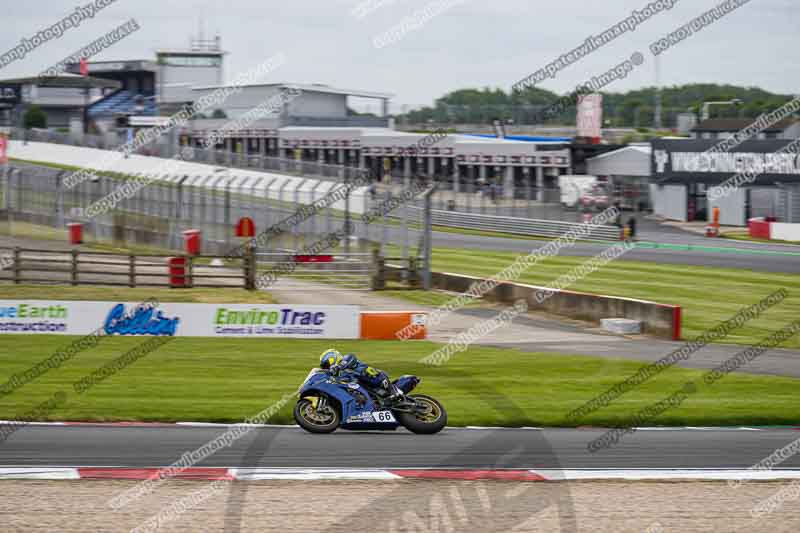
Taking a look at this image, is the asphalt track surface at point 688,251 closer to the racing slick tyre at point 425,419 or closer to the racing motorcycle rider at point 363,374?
the racing slick tyre at point 425,419

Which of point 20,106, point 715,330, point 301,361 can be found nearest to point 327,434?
point 301,361

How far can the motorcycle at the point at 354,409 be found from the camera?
13.5 metres

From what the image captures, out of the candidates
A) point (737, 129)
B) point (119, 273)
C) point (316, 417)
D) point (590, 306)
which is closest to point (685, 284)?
point (590, 306)

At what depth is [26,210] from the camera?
4197 centimetres

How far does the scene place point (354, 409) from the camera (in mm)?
13484

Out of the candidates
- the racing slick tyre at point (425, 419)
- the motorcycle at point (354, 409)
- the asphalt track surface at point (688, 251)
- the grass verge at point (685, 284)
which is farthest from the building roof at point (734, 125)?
the motorcycle at point (354, 409)

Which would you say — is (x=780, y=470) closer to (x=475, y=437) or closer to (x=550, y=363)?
(x=475, y=437)

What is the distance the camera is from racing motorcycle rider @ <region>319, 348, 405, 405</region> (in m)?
13.5

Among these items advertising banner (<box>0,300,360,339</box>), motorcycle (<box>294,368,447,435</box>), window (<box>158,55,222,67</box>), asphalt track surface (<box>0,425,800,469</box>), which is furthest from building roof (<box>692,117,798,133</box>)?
motorcycle (<box>294,368,447,435</box>)

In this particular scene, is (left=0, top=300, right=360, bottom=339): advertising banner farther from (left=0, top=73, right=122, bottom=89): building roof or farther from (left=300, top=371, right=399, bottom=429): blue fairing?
(left=0, top=73, right=122, bottom=89): building roof

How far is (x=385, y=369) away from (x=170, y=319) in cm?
567

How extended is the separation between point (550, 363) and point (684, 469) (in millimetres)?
7522

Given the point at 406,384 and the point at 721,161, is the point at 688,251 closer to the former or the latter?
the point at 721,161

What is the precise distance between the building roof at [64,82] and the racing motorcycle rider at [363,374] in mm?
77433
